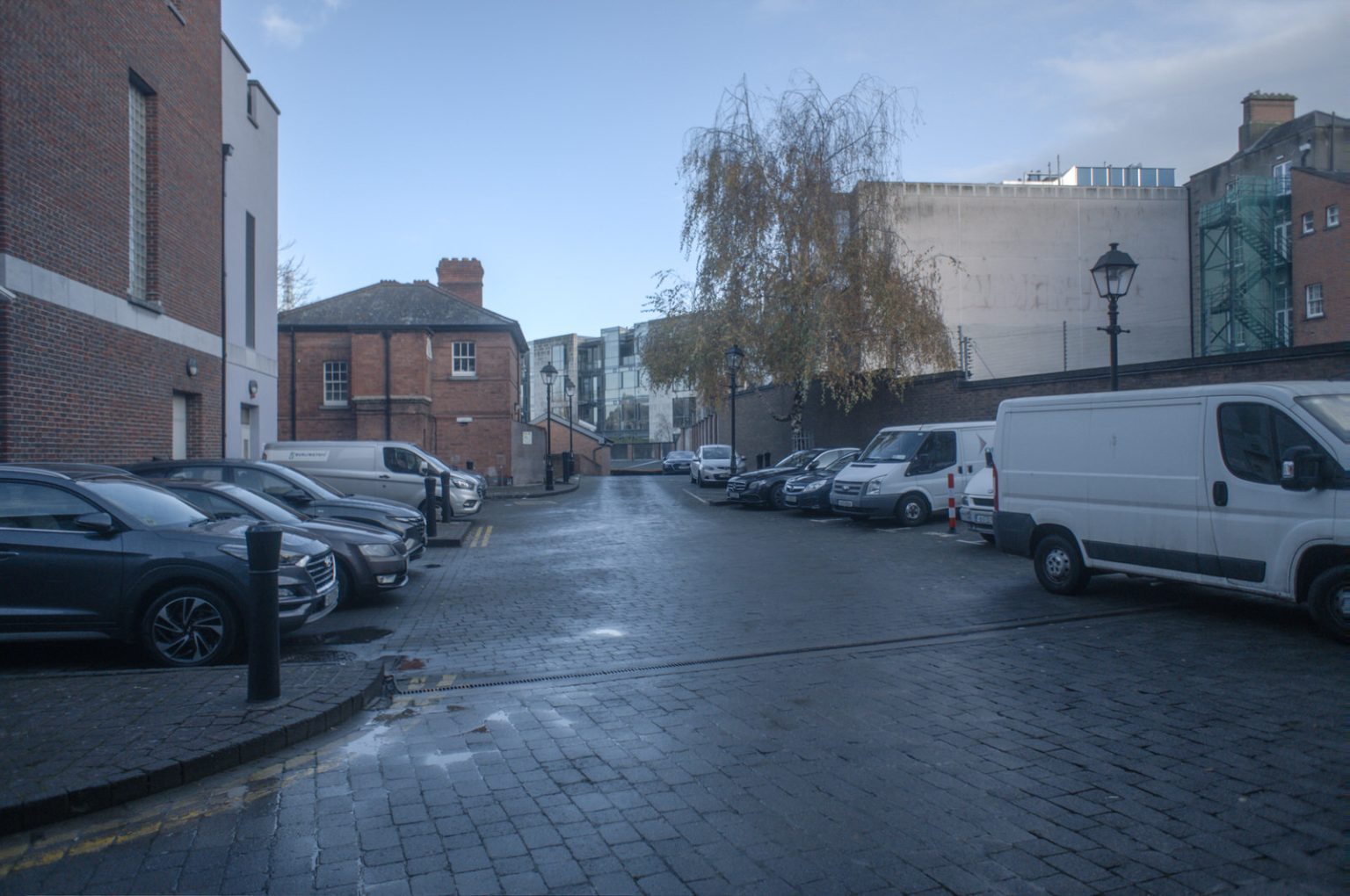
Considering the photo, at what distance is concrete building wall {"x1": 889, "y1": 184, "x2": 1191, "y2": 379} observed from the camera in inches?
1401

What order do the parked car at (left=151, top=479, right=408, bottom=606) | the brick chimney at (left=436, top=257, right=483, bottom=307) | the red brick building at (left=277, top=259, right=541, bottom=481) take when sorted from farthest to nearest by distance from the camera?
the brick chimney at (left=436, top=257, right=483, bottom=307)
the red brick building at (left=277, top=259, right=541, bottom=481)
the parked car at (left=151, top=479, right=408, bottom=606)

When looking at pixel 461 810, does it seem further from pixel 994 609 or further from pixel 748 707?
pixel 994 609

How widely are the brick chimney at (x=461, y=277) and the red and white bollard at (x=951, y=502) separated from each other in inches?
1224

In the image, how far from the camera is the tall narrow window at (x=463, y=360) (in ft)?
128

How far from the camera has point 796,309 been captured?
977 inches

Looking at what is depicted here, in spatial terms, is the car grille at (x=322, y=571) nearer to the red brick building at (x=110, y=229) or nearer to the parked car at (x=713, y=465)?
the red brick building at (x=110, y=229)

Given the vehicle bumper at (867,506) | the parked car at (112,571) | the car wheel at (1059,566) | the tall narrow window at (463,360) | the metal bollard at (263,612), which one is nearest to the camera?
the metal bollard at (263,612)

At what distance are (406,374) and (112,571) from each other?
3082cm

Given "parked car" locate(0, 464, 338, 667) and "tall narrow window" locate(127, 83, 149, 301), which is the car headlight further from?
"tall narrow window" locate(127, 83, 149, 301)

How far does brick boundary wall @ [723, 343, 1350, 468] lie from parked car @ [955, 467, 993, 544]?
49.1 inches

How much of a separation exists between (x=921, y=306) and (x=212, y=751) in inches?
Result: 906

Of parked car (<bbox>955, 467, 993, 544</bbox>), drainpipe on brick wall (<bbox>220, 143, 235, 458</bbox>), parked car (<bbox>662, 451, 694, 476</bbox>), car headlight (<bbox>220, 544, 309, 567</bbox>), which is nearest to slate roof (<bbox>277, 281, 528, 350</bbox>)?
parked car (<bbox>662, 451, 694, 476</bbox>)

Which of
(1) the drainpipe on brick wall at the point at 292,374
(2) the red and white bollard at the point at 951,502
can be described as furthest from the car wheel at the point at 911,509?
(1) the drainpipe on brick wall at the point at 292,374

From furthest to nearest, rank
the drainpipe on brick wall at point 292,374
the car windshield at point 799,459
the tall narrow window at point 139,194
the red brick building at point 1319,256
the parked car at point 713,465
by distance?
the drainpipe on brick wall at point 292,374 < the parked car at point 713,465 < the red brick building at point 1319,256 < the car windshield at point 799,459 < the tall narrow window at point 139,194
